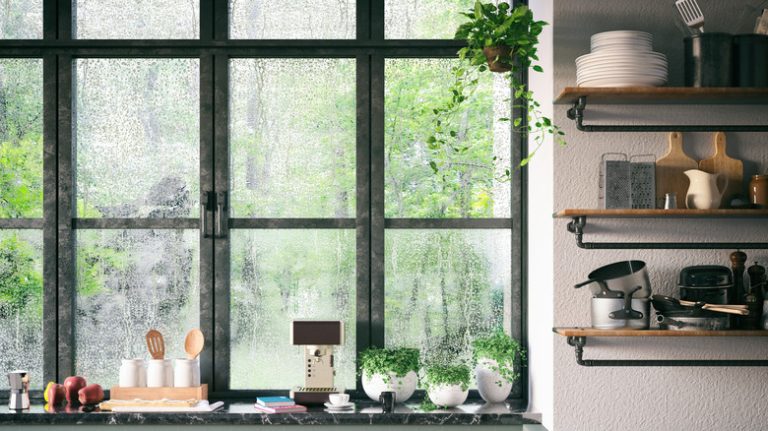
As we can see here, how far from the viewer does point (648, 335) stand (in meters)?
2.66

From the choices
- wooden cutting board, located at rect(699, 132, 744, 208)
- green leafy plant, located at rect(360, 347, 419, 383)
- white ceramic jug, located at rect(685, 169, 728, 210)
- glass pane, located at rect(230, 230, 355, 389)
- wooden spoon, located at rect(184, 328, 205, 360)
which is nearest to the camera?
white ceramic jug, located at rect(685, 169, 728, 210)

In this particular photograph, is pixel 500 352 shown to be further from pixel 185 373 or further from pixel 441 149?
pixel 185 373

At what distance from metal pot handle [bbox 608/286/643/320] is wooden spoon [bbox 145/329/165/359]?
5.72 feet

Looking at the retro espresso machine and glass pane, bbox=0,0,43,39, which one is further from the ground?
glass pane, bbox=0,0,43,39

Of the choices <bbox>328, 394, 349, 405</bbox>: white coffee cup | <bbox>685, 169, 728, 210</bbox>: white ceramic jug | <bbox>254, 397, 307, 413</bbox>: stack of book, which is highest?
<bbox>685, 169, 728, 210</bbox>: white ceramic jug

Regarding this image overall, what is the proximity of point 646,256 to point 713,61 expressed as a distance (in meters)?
0.70

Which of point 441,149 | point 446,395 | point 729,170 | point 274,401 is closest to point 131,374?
point 274,401

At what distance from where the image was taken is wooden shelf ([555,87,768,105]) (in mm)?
2670

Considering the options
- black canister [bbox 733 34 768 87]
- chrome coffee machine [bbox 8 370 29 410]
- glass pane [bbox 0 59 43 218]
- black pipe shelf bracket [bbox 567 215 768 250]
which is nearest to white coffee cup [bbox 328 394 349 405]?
black pipe shelf bracket [bbox 567 215 768 250]

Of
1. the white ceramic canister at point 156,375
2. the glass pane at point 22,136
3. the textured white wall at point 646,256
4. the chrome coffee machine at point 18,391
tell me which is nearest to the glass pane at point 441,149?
the textured white wall at point 646,256

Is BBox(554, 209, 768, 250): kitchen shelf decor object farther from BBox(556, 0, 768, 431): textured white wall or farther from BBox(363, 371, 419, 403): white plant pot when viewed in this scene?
BBox(363, 371, 419, 403): white plant pot

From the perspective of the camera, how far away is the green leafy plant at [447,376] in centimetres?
311

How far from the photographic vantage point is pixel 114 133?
11.1 feet

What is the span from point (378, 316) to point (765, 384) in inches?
57.2
